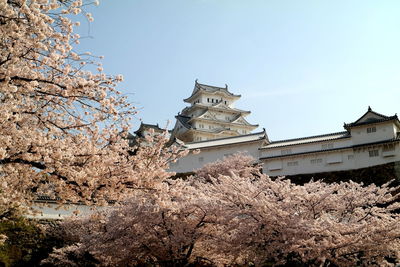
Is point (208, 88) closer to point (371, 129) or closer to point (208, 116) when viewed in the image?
point (208, 116)

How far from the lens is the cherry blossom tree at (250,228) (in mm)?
10133

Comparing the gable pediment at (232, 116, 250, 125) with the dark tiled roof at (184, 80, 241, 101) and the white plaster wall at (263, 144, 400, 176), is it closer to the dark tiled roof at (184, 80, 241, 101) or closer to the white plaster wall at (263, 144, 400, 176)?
the dark tiled roof at (184, 80, 241, 101)

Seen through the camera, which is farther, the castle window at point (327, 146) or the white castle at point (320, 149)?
the castle window at point (327, 146)

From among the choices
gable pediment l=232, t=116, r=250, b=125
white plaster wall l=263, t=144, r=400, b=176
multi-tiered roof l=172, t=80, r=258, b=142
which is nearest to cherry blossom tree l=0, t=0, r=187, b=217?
white plaster wall l=263, t=144, r=400, b=176

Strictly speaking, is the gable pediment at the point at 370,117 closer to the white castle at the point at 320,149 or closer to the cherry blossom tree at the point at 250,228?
the white castle at the point at 320,149

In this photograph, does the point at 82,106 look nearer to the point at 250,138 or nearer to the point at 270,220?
the point at 270,220

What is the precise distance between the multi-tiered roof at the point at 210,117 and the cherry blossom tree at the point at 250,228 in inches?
1337

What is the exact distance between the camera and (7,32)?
5.59 metres

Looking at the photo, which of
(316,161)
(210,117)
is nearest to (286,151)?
(316,161)

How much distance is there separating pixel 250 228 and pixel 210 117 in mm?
39170

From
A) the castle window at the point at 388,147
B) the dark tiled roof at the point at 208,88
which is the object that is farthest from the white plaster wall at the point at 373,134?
the dark tiled roof at the point at 208,88

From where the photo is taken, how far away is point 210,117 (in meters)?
49.5

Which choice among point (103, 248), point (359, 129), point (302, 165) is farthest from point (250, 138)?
point (103, 248)

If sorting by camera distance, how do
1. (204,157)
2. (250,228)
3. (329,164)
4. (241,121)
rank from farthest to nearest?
(241,121), (204,157), (329,164), (250,228)
